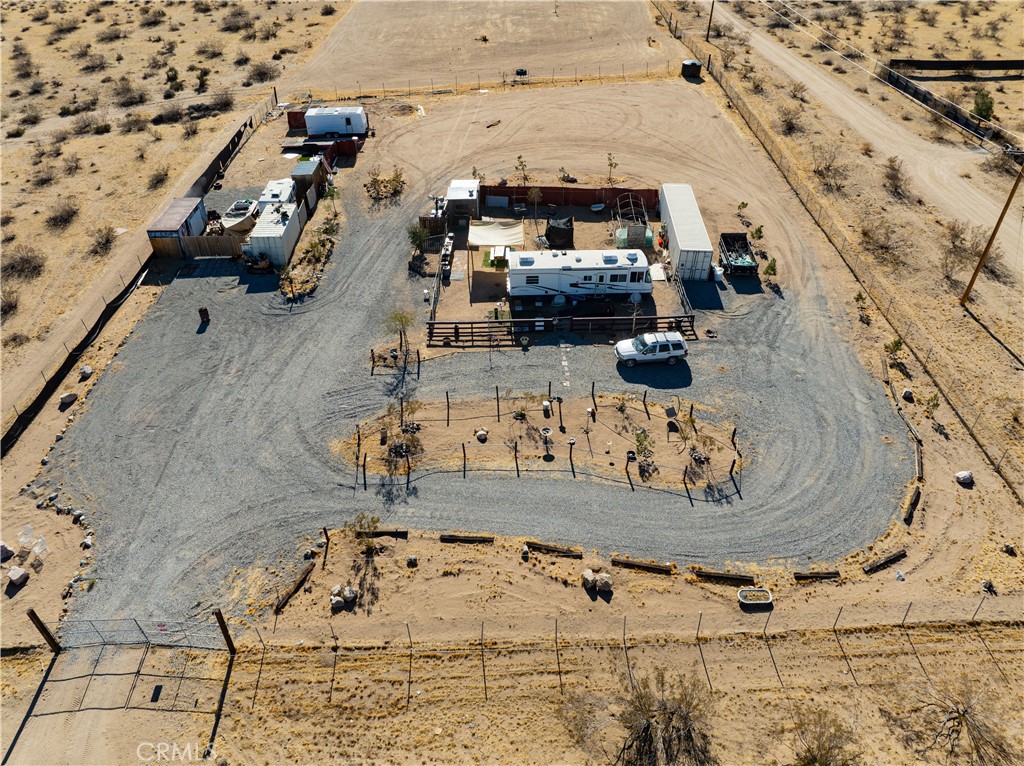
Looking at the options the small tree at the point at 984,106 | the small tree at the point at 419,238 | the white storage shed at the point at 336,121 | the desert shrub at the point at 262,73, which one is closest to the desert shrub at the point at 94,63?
the desert shrub at the point at 262,73

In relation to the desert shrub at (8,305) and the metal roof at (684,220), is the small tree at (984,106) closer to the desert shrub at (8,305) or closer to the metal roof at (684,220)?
the metal roof at (684,220)

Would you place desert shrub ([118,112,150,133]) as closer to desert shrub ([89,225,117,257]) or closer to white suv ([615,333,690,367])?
desert shrub ([89,225,117,257])

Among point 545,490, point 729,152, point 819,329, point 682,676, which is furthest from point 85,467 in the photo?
point 729,152

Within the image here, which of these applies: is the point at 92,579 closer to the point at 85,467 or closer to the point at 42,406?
the point at 85,467

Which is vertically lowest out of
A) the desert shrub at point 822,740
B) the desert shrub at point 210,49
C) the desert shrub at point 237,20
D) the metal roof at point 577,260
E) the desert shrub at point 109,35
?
the desert shrub at point 822,740

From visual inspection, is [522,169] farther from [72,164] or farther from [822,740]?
[822,740]

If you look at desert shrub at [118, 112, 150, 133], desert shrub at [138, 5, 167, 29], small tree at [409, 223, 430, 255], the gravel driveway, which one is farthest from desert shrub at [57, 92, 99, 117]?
small tree at [409, 223, 430, 255]

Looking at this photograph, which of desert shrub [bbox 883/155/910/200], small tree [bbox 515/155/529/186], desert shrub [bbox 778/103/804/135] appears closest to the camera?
desert shrub [bbox 883/155/910/200]
